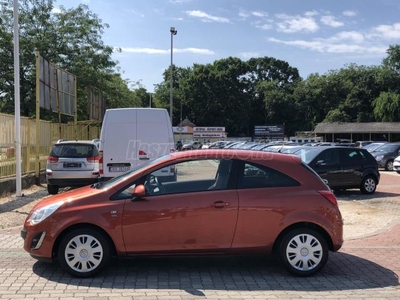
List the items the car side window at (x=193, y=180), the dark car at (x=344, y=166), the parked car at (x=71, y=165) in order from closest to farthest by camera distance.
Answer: the car side window at (x=193, y=180)
the parked car at (x=71, y=165)
the dark car at (x=344, y=166)

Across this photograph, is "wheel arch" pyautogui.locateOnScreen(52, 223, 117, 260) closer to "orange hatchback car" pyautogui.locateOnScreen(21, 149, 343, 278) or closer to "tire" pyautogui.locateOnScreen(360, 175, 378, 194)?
"orange hatchback car" pyautogui.locateOnScreen(21, 149, 343, 278)

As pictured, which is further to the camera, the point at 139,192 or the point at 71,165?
the point at 71,165

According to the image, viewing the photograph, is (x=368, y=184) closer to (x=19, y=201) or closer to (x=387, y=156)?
(x=19, y=201)

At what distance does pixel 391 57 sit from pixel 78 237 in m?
92.4

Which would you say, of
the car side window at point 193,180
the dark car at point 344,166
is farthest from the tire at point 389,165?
the car side window at point 193,180

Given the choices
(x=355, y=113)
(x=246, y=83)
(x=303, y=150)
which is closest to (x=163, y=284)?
(x=303, y=150)

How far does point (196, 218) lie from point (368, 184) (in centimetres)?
1003

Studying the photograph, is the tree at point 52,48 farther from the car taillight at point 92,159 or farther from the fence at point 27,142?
the car taillight at point 92,159

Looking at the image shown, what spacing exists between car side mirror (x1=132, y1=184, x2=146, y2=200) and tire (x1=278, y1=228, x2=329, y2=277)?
188 cm

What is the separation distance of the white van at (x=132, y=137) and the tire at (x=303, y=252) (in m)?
5.10

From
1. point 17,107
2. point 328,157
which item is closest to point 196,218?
point 17,107

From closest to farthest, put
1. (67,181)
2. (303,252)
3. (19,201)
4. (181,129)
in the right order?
1. (303,252)
2. (19,201)
3. (67,181)
4. (181,129)

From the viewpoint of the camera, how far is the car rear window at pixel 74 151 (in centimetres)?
1279

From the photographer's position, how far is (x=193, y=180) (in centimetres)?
579
